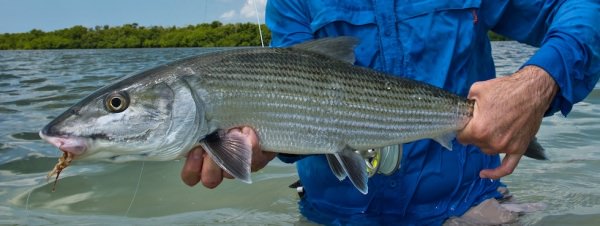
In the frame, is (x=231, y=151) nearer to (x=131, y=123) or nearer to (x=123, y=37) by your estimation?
(x=131, y=123)

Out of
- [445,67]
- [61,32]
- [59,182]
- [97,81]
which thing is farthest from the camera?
[61,32]

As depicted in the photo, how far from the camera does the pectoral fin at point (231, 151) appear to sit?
283cm

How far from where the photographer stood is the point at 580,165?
254 inches

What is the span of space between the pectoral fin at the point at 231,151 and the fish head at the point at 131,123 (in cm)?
8

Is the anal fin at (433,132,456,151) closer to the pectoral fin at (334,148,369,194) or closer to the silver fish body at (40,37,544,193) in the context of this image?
the silver fish body at (40,37,544,193)

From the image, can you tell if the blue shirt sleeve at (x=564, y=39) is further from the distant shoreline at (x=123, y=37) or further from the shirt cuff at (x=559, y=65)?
the distant shoreline at (x=123, y=37)

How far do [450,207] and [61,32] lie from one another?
10340 centimetres

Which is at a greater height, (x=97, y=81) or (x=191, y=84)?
(x=191, y=84)

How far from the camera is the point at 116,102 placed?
9.08 feet

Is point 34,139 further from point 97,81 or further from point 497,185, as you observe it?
point 97,81

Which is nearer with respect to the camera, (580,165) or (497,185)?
(497,185)

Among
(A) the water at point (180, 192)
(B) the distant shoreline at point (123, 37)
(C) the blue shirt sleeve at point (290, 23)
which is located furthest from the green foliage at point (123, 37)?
(C) the blue shirt sleeve at point (290, 23)

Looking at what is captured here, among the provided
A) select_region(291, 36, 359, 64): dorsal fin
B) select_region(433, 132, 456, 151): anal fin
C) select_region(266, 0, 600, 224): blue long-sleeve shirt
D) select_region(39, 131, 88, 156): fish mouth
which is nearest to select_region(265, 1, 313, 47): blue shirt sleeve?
select_region(266, 0, 600, 224): blue long-sleeve shirt

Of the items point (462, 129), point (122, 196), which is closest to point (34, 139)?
point (122, 196)
